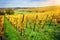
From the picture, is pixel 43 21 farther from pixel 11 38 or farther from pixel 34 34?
pixel 11 38

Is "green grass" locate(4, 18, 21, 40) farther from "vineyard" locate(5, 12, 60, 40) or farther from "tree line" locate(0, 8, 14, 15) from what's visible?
"tree line" locate(0, 8, 14, 15)

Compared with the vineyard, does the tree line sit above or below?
above

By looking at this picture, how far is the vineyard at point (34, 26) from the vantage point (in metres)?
2.51

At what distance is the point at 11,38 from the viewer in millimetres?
2498

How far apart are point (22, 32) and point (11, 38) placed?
0.56 feet

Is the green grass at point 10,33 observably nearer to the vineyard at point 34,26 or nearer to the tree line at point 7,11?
the vineyard at point 34,26

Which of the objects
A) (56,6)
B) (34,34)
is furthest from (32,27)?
(56,6)

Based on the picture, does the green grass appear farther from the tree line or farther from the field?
the tree line

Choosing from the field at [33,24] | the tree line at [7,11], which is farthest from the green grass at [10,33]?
the tree line at [7,11]

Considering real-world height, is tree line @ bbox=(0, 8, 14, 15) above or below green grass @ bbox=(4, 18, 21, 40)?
above

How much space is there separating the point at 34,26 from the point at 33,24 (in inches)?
1.2

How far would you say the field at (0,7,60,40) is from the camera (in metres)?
2.51

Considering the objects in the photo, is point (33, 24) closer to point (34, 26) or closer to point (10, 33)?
point (34, 26)

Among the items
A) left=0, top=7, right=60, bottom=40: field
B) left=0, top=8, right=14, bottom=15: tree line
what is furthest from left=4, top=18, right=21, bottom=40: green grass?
left=0, top=8, right=14, bottom=15: tree line
